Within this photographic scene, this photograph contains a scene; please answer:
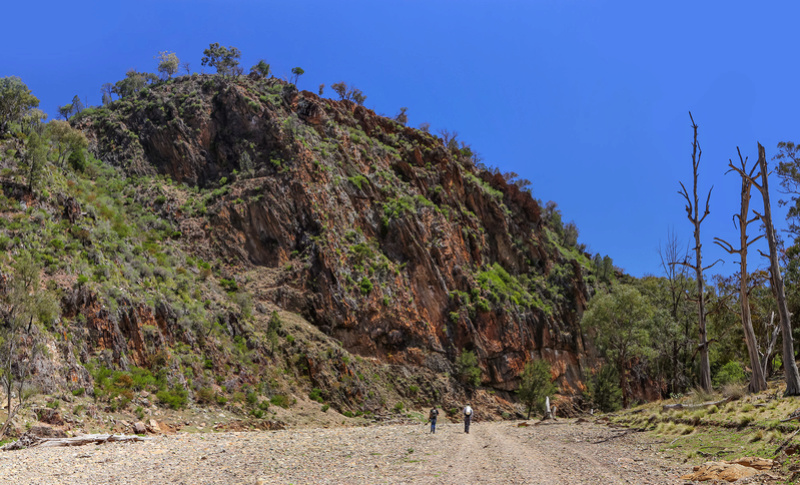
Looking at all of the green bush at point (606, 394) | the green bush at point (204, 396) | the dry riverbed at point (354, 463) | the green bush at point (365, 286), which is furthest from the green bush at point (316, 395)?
the green bush at point (606, 394)

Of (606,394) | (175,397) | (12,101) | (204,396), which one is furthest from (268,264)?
(606,394)

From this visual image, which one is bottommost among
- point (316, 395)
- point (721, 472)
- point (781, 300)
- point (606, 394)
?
point (316, 395)

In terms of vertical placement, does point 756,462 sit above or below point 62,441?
above

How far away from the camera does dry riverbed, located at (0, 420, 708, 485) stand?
11.4 m

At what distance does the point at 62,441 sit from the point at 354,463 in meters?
11.6

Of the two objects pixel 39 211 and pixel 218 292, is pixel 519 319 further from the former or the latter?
pixel 39 211

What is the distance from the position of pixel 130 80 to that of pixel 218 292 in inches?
1923

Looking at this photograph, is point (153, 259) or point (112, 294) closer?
point (112, 294)

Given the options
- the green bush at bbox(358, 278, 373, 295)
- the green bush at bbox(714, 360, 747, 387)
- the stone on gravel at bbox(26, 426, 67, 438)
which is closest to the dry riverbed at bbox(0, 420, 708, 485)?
the stone on gravel at bbox(26, 426, 67, 438)

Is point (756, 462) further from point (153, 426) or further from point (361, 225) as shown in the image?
point (361, 225)

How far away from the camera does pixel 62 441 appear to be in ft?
59.8

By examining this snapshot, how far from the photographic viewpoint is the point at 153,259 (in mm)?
42250

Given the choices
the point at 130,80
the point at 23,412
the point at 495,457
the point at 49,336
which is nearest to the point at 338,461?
the point at 495,457

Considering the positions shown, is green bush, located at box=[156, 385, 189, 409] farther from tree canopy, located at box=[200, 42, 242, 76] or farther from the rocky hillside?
tree canopy, located at box=[200, 42, 242, 76]
